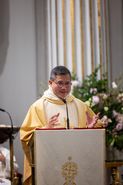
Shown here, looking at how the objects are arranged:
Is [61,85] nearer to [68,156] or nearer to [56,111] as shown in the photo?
[56,111]

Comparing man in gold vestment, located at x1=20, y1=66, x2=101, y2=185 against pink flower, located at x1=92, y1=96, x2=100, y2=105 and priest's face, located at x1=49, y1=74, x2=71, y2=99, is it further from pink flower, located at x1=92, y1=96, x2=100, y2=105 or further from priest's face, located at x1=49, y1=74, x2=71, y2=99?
pink flower, located at x1=92, y1=96, x2=100, y2=105

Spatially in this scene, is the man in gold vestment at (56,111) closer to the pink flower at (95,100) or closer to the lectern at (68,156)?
the lectern at (68,156)

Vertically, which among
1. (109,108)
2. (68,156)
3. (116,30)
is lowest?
(68,156)

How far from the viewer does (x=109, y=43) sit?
638cm

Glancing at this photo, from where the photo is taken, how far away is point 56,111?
13.9 feet

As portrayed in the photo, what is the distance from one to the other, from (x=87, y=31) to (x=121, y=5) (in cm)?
76

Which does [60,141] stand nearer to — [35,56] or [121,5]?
[35,56]

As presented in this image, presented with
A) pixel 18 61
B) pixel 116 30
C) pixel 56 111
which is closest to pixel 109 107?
pixel 56 111

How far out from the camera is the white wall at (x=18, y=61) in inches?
235

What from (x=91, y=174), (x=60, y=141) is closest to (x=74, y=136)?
(x=60, y=141)

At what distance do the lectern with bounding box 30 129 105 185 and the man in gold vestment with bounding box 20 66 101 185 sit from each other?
36cm

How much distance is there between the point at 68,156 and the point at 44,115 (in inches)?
29.0

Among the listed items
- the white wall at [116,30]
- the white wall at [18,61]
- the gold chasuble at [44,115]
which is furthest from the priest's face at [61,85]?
the white wall at [116,30]

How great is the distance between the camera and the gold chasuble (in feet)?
13.0
